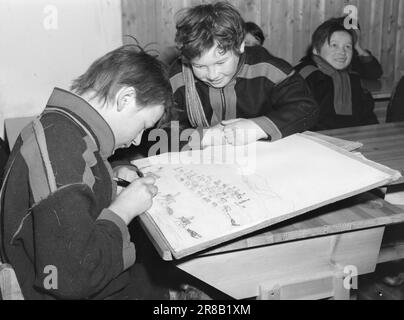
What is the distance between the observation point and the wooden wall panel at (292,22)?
3941 millimetres

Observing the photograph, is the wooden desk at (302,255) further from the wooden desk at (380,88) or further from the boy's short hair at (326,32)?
the wooden desk at (380,88)

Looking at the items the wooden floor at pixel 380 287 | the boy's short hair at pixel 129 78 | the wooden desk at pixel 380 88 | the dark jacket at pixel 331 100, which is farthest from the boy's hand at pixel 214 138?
the wooden desk at pixel 380 88

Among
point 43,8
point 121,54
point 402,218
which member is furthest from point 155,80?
point 43,8

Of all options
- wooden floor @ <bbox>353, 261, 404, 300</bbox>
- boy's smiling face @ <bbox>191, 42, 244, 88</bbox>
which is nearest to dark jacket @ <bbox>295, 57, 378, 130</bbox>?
wooden floor @ <bbox>353, 261, 404, 300</bbox>

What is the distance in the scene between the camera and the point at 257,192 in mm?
1274

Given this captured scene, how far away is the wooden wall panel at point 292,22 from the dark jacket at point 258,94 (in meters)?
1.87

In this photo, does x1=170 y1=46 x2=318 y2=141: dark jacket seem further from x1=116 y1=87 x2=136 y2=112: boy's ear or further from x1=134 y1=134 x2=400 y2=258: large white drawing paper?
x1=116 y1=87 x2=136 y2=112: boy's ear

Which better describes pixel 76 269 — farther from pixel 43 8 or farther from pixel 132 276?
pixel 43 8

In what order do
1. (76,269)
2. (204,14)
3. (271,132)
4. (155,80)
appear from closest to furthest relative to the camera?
(76,269), (155,80), (271,132), (204,14)

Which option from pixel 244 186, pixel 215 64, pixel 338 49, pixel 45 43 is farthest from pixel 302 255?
pixel 45 43

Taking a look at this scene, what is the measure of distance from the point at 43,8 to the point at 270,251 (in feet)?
7.90

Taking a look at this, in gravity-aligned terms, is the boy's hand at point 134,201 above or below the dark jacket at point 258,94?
below

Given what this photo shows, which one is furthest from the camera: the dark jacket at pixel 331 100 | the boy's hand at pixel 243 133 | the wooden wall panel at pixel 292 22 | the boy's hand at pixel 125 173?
the wooden wall panel at pixel 292 22

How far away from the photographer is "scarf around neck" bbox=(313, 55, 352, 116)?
295 cm
